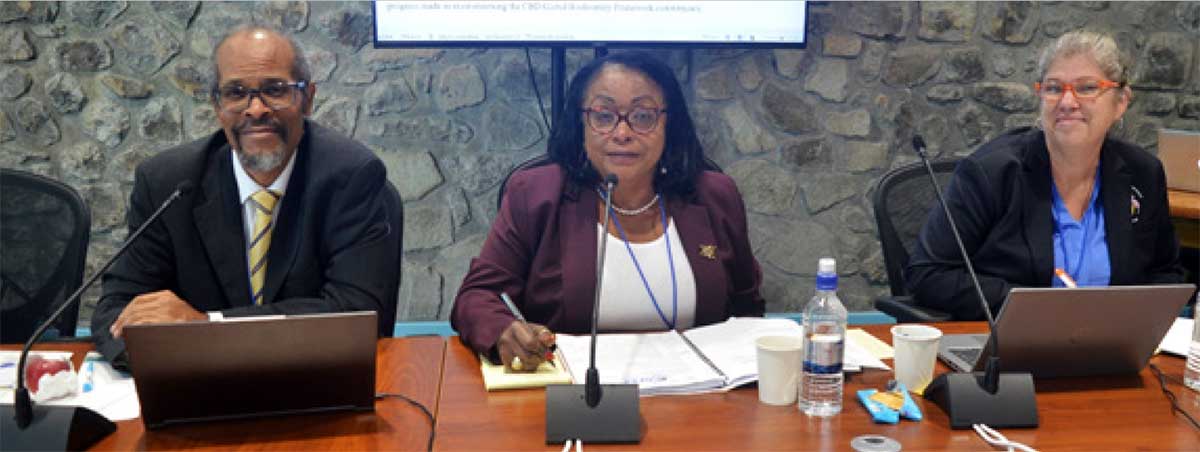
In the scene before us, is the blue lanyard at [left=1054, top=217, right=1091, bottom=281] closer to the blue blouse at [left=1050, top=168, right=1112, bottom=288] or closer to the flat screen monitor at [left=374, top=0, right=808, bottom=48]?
the blue blouse at [left=1050, top=168, right=1112, bottom=288]

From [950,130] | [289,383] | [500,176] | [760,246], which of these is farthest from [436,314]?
[289,383]

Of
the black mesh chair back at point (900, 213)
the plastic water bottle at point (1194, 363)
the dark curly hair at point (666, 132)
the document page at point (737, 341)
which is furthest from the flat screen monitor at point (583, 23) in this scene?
the plastic water bottle at point (1194, 363)

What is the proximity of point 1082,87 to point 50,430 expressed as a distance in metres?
1.88

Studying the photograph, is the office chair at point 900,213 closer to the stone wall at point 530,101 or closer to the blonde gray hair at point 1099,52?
the blonde gray hair at point 1099,52

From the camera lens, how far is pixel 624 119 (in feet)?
6.40

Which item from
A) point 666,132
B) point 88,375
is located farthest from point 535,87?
point 88,375

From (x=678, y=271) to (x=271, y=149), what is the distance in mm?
774

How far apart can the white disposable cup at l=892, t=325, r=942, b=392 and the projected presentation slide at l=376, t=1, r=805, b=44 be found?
1.86m

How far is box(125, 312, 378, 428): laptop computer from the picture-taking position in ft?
4.08

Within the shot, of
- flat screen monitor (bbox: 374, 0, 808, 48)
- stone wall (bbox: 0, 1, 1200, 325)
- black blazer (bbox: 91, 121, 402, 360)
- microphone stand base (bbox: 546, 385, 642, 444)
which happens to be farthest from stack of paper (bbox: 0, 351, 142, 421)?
stone wall (bbox: 0, 1, 1200, 325)

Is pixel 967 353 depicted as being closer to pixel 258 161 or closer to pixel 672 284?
pixel 672 284

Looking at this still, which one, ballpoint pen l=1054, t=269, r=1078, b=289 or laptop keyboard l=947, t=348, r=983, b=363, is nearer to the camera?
laptop keyboard l=947, t=348, r=983, b=363

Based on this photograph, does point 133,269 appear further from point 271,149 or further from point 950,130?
point 950,130

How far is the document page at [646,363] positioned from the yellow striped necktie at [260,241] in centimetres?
57
